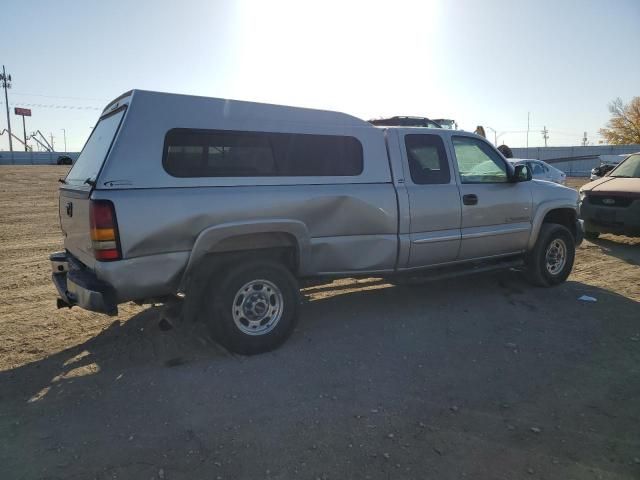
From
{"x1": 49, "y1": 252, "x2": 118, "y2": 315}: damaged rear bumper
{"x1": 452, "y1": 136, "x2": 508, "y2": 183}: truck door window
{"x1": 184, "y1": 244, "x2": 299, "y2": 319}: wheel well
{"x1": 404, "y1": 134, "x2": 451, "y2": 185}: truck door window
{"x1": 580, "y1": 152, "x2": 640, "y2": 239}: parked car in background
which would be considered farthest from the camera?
{"x1": 580, "y1": 152, "x2": 640, "y2": 239}: parked car in background

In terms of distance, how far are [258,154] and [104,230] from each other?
4.75 feet

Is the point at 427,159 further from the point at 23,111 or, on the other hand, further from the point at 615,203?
the point at 23,111

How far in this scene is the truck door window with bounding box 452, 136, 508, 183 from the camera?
5660mm

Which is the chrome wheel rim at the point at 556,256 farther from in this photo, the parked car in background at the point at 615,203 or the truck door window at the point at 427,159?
the parked car in background at the point at 615,203

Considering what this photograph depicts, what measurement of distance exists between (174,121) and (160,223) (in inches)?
33.7

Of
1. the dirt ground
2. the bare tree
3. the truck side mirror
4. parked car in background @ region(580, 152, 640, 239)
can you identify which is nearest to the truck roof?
the dirt ground

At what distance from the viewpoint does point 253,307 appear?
169 inches

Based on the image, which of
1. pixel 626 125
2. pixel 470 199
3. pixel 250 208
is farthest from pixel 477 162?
pixel 626 125

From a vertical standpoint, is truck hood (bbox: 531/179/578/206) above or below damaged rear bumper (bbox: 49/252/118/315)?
above

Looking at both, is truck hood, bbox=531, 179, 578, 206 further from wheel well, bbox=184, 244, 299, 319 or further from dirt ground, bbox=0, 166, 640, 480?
wheel well, bbox=184, 244, 299, 319

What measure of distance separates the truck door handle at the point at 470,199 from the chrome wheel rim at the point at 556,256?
163 cm

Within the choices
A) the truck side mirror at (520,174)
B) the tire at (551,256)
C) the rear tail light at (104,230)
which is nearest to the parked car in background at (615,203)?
the tire at (551,256)

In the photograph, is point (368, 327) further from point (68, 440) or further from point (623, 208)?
point (623, 208)

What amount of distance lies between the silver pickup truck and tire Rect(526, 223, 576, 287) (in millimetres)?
1162
